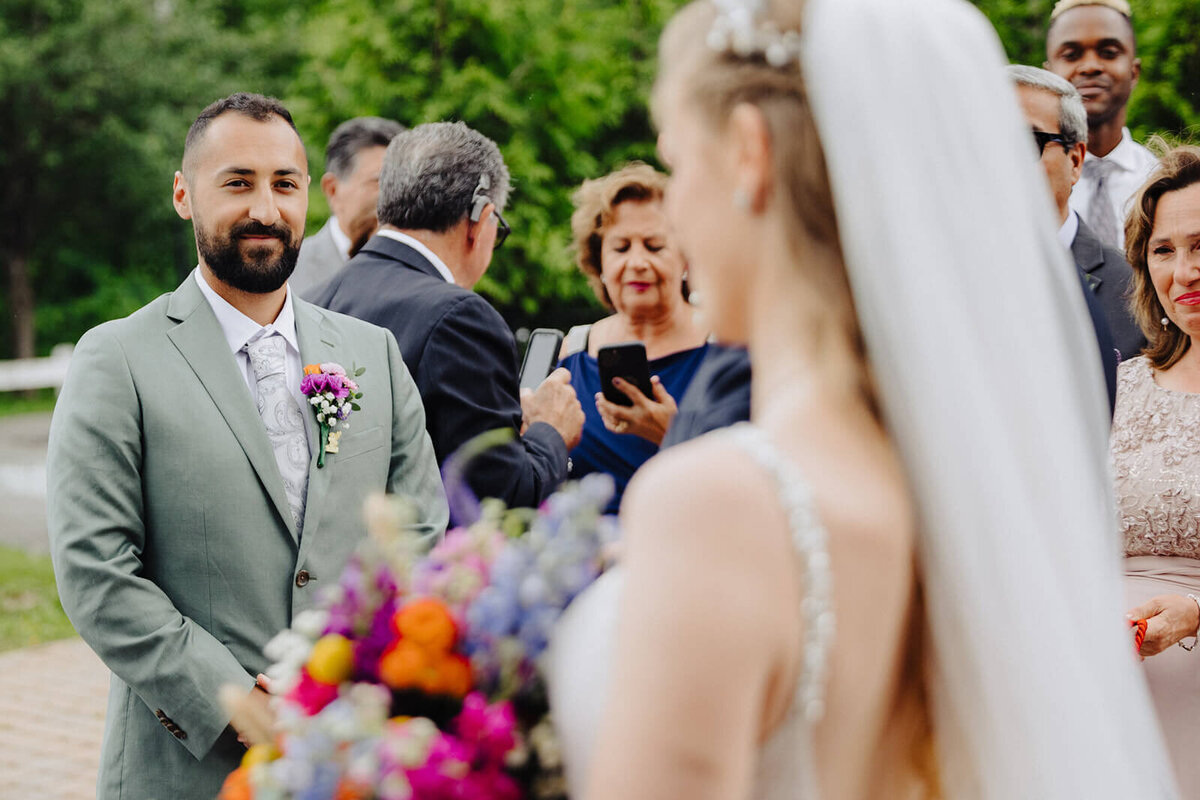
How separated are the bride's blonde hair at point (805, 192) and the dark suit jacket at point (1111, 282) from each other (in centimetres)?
316

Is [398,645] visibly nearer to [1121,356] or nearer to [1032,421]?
[1032,421]

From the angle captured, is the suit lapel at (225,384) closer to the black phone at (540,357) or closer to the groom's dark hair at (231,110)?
the groom's dark hair at (231,110)

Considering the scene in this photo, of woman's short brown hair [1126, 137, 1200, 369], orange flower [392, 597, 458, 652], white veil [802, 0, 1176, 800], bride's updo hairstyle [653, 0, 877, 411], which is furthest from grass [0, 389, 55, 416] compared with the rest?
white veil [802, 0, 1176, 800]

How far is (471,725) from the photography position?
1.39 m

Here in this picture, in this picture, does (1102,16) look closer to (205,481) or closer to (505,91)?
(205,481)

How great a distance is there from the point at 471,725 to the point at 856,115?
849 mm

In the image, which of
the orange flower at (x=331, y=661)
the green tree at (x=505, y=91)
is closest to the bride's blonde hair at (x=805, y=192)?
the orange flower at (x=331, y=661)

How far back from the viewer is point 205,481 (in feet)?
9.22

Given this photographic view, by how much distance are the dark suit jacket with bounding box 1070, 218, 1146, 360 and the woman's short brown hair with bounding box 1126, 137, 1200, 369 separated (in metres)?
0.43

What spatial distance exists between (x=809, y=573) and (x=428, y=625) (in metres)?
0.47

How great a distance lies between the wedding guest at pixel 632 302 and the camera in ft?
15.1

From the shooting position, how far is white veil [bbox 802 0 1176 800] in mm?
1383

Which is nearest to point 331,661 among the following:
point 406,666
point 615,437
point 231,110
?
point 406,666

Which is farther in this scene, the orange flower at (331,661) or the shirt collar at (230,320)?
the shirt collar at (230,320)
